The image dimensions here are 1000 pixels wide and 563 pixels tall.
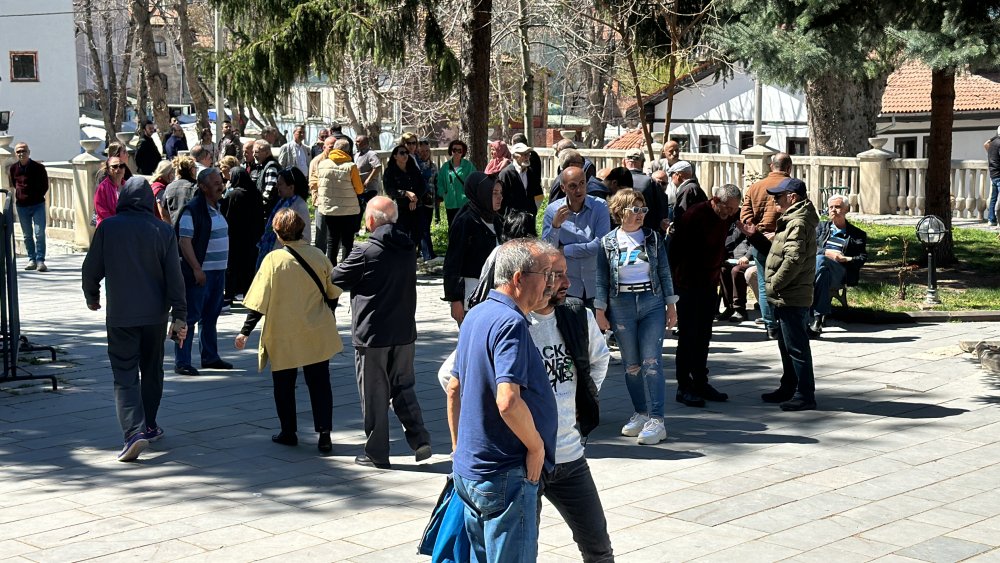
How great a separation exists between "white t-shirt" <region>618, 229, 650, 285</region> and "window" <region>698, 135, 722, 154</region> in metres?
43.3

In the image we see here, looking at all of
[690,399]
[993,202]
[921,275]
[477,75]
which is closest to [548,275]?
[690,399]

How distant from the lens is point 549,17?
35156 millimetres

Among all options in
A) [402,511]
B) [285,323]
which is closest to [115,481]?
[285,323]

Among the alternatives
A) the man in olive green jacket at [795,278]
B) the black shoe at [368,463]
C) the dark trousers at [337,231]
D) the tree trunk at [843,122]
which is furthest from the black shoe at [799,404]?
the tree trunk at [843,122]

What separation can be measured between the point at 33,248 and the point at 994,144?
15.1m

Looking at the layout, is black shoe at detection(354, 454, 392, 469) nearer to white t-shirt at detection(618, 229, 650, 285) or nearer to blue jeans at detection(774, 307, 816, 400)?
white t-shirt at detection(618, 229, 650, 285)

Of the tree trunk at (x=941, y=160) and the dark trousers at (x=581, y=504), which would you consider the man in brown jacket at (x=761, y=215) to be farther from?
the dark trousers at (x=581, y=504)

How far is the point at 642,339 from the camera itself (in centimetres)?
877

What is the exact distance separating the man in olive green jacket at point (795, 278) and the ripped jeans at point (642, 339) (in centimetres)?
132

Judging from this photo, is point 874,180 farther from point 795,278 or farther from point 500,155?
→ point 795,278

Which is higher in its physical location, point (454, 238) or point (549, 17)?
point (549, 17)

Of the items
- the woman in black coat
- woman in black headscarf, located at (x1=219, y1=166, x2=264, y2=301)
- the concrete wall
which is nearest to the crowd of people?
woman in black headscarf, located at (x1=219, y1=166, x2=264, y2=301)

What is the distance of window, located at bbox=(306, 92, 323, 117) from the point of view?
58416 millimetres

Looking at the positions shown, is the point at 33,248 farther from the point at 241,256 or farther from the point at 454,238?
the point at 454,238
